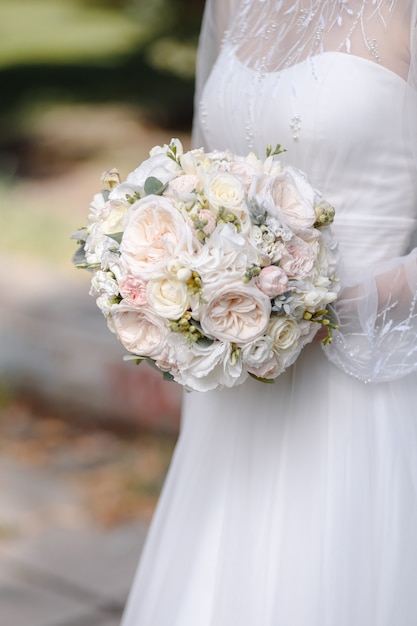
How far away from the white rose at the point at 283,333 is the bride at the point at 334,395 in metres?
0.21

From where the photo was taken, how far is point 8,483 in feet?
14.0

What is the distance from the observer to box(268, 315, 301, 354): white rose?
4.81 feet

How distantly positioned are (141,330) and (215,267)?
17cm

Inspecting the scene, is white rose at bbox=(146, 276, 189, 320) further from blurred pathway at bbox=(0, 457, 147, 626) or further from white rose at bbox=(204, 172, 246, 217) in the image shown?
blurred pathway at bbox=(0, 457, 147, 626)

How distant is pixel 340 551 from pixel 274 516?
150 millimetres

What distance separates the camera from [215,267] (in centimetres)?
140

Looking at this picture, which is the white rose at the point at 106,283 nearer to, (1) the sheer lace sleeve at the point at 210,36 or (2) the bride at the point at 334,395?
(2) the bride at the point at 334,395

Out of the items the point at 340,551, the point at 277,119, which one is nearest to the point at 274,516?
the point at 340,551

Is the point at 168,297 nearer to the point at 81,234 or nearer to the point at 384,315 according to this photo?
the point at 81,234

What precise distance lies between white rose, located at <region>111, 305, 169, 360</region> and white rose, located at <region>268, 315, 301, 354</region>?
164 mm

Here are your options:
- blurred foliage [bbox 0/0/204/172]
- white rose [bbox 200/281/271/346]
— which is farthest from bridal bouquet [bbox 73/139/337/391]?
blurred foliage [bbox 0/0/204/172]

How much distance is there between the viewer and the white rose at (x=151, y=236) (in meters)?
1.43

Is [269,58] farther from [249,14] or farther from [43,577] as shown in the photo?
[43,577]

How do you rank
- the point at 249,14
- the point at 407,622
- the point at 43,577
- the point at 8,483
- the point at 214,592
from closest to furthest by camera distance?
1. the point at 407,622
2. the point at 214,592
3. the point at 249,14
4. the point at 43,577
5. the point at 8,483
